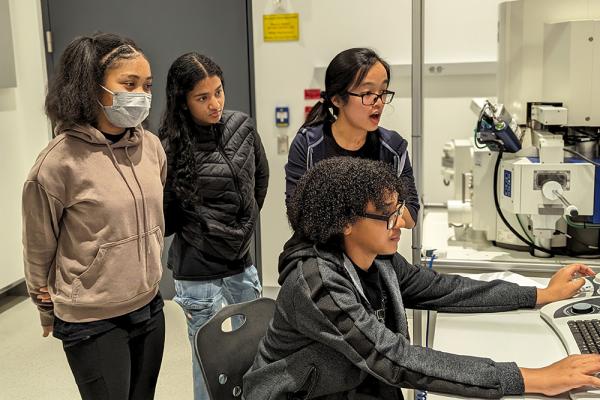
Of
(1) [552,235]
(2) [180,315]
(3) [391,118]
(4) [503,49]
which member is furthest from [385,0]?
(2) [180,315]

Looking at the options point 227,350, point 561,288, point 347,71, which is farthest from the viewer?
point 347,71

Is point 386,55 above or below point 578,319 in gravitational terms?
above

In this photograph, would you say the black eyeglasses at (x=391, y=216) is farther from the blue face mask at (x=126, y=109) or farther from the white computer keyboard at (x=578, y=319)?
Result: the blue face mask at (x=126, y=109)

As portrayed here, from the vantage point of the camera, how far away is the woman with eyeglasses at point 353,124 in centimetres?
205

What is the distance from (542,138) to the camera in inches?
85.6

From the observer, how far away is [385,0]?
344 centimetres

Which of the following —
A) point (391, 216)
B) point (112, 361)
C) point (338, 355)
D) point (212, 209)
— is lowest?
point (112, 361)

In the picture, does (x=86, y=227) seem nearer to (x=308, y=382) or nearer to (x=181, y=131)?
(x=181, y=131)

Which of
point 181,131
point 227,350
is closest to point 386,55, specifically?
point 181,131

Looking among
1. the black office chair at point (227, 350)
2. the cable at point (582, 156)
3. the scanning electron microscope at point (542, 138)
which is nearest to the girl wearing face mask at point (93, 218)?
the black office chair at point (227, 350)

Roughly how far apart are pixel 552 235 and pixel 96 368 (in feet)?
4.90

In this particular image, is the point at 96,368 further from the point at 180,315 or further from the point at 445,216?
the point at 180,315

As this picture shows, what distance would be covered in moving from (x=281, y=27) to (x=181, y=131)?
1.56 meters

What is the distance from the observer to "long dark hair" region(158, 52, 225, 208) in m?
2.16
